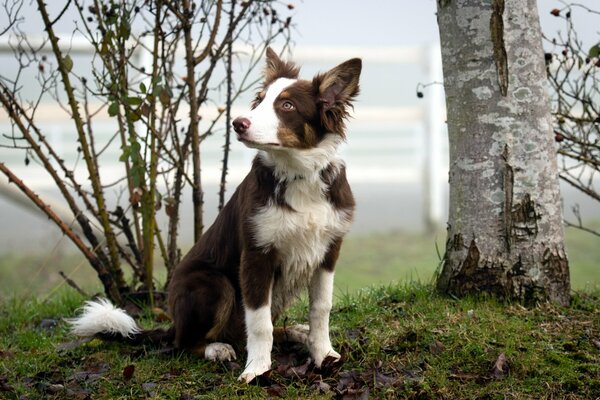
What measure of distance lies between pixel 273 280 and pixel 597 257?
691 cm

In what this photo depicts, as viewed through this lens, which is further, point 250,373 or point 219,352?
point 219,352

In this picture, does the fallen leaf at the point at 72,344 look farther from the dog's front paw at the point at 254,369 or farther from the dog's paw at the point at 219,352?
the dog's front paw at the point at 254,369

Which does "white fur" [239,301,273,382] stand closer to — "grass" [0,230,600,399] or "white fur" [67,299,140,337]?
"grass" [0,230,600,399]

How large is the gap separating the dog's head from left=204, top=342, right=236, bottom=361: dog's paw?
1.11 m

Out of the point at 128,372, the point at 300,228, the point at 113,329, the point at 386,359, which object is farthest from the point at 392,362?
the point at 113,329

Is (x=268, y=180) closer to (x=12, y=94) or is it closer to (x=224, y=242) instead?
(x=224, y=242)

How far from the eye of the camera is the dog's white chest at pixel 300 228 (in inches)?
140

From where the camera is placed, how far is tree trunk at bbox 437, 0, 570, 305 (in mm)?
4281

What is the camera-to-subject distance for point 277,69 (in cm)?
388

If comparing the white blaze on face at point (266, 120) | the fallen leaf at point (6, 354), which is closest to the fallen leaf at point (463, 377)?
the white blaze on face at point (266, 120)

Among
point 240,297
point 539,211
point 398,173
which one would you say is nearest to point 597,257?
point 398,173

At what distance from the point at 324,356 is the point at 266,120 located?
1190 mm

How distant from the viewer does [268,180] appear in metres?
3.66

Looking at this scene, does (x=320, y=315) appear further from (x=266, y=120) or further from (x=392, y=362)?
(x=266, y=120)
